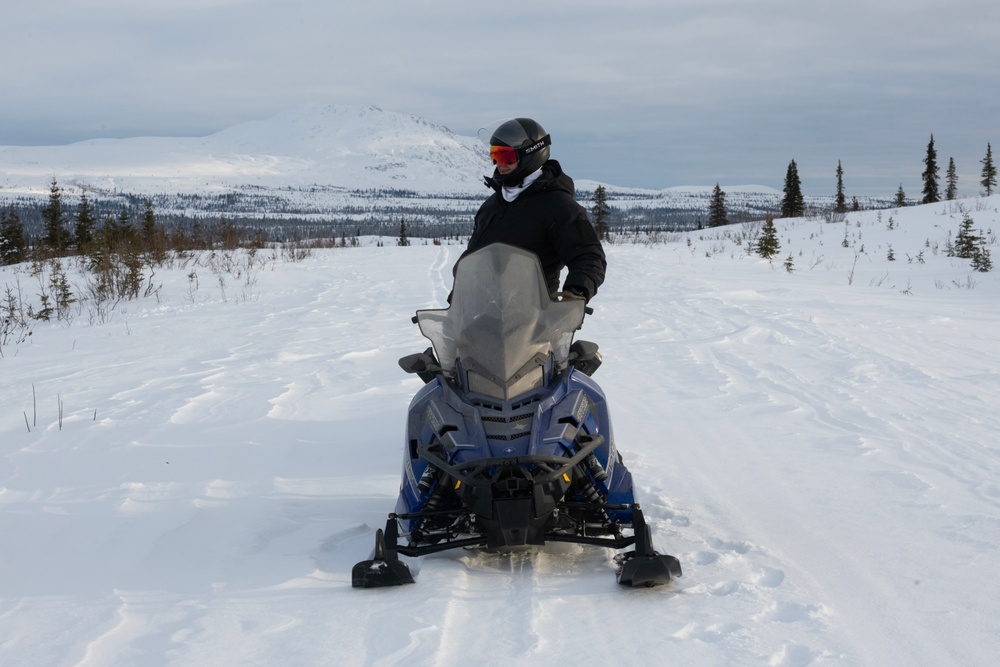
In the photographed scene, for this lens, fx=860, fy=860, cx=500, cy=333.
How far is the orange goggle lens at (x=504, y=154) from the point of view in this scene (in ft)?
16.6

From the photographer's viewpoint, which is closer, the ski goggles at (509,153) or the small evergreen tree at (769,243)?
the ski goggles at (509,153)

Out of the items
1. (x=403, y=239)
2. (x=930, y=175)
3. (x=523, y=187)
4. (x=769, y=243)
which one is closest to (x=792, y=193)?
(x=930, y=175)

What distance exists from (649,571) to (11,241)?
200 feet

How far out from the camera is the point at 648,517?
16.3 feet

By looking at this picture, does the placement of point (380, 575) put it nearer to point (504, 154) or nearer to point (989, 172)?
point (504, 154)

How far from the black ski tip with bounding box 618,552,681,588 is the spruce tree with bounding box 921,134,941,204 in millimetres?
76655

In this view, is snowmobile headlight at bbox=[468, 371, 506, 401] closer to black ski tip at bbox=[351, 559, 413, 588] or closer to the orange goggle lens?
black ski tip at bbox=[351, 559, 413, 588]

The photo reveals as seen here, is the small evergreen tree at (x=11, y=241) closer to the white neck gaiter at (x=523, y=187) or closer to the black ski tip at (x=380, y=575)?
the white neck gaiter at (x=523, y=187)

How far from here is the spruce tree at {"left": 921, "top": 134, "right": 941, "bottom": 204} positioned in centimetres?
7134

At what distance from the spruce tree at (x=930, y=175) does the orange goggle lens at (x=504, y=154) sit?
75.6 metres

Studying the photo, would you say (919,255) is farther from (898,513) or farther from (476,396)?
(476,396)

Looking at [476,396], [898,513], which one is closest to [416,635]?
[476,396]

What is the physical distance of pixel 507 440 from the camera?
4066mm

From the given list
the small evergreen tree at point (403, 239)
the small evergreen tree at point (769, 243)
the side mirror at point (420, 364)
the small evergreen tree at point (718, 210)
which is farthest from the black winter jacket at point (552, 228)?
the small evergreen tree at point (718, 210)
